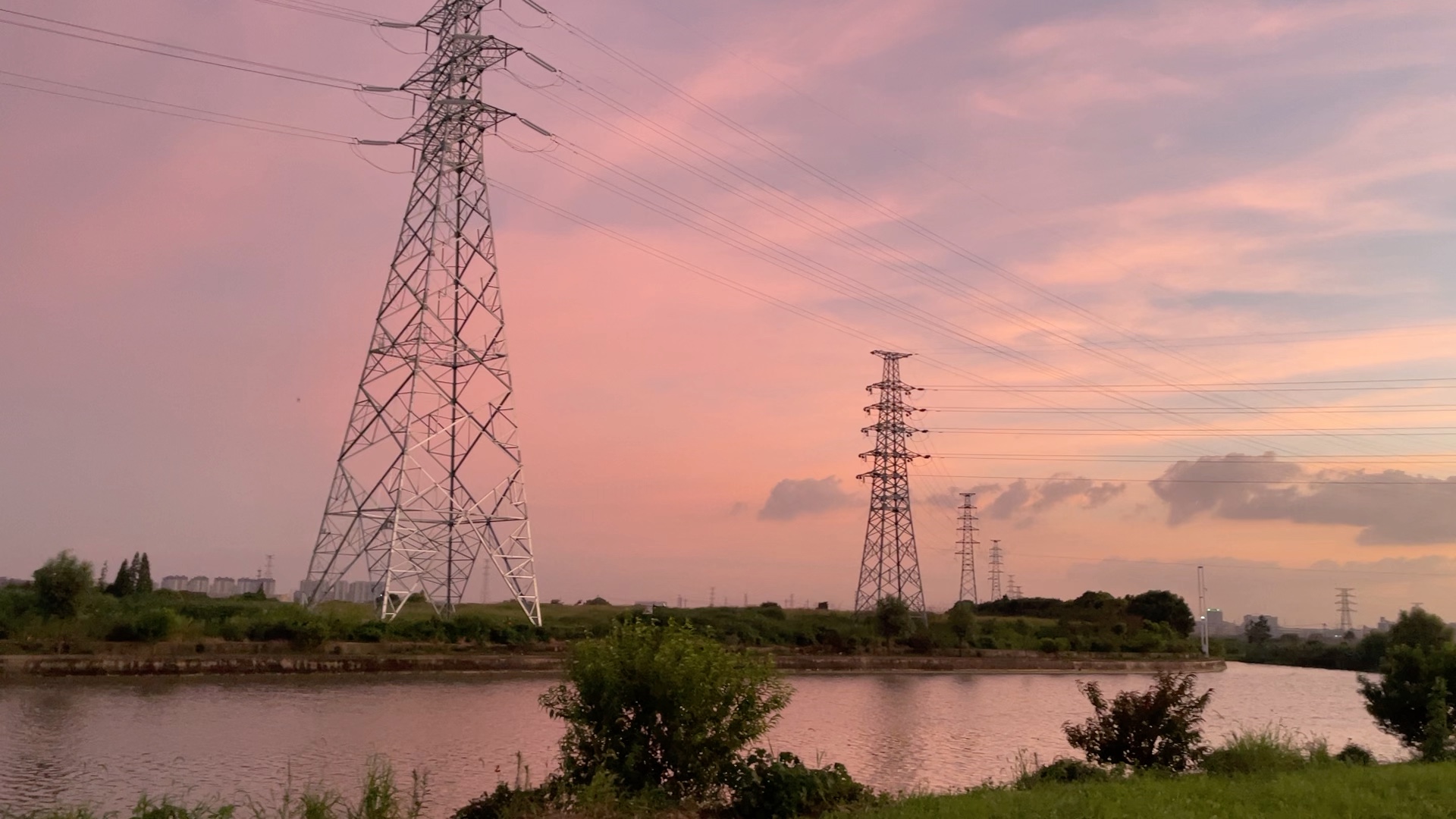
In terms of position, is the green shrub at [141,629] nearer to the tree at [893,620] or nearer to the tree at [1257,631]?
the tree at [893,620]

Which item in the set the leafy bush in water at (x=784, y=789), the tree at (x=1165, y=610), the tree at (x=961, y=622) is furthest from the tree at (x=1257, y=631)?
the leafy bush in water at (x=784, y=789)

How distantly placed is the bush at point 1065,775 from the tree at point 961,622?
50.8 m

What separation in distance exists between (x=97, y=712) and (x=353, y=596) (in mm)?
21044

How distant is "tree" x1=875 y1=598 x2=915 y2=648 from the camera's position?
60.8 metres

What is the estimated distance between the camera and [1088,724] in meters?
16.9

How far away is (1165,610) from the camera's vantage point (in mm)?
96875

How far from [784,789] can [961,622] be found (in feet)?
189

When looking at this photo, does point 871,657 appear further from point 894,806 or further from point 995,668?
point 894,806

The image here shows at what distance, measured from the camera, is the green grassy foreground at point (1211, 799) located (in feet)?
36.0

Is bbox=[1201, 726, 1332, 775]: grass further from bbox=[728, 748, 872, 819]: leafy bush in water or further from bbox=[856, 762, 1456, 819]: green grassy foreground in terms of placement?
bbox=[728, 748, 872, 819]: leafy bush in water

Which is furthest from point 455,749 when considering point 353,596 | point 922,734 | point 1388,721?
point 353,596

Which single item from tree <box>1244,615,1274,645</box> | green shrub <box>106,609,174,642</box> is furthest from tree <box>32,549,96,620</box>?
tree <box>1244,615,1274,645</box>

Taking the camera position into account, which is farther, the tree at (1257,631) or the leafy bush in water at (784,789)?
the tree at (1257,631)

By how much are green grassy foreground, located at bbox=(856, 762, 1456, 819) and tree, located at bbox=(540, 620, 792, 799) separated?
6.41 feet
